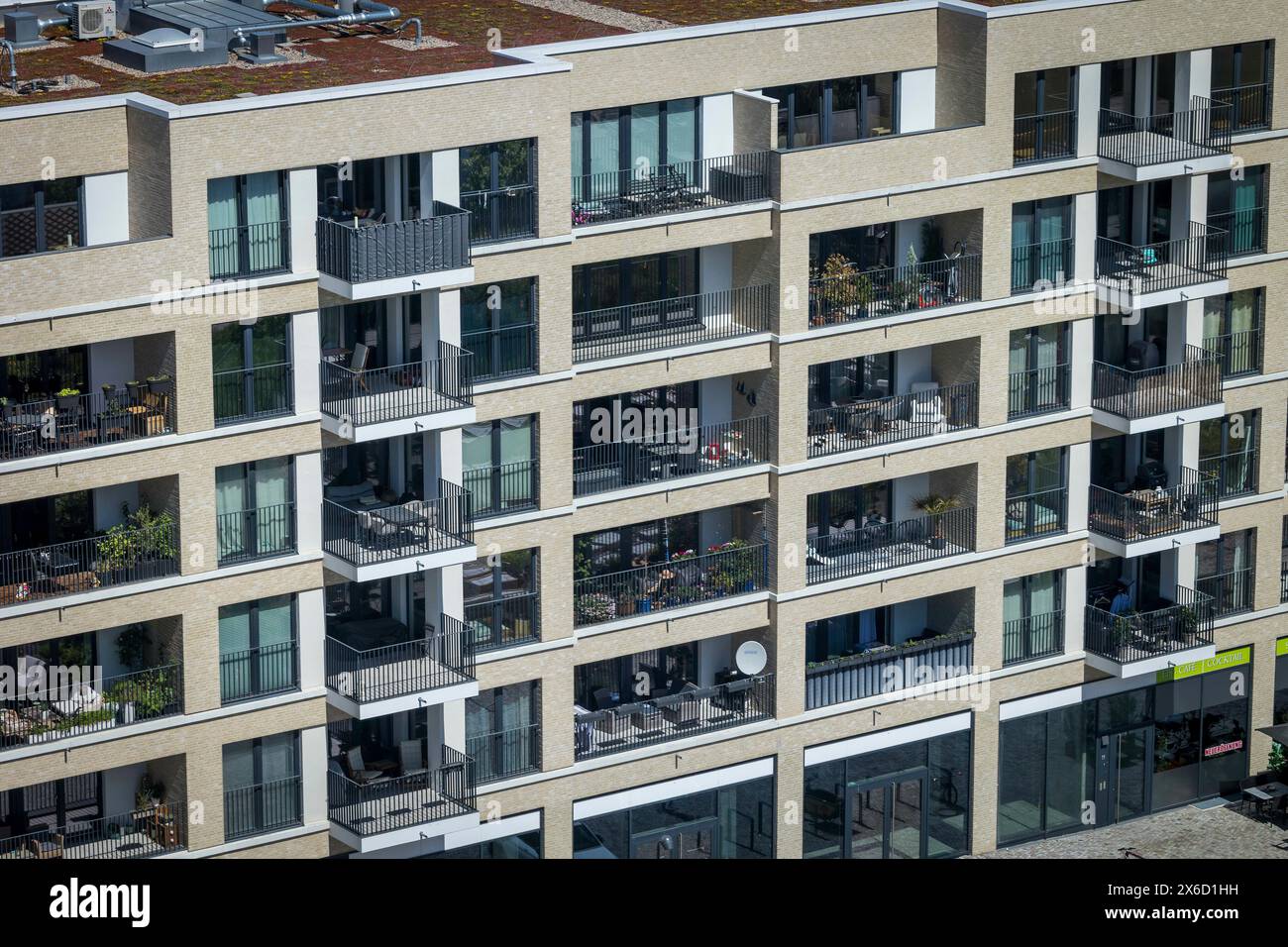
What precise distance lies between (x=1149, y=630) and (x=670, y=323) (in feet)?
49.0

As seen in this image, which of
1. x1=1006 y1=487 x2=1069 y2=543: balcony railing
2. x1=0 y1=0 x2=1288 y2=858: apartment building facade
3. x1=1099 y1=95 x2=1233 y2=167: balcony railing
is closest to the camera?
x1=0 y1=0 x2=1288 y2=858: apartment building facade

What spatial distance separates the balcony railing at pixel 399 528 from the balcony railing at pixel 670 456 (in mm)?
2997

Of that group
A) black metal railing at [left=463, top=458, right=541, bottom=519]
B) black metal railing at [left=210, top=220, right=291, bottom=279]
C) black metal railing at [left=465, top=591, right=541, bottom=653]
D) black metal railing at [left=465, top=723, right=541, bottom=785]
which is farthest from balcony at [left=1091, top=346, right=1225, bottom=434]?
black metal railing at [left=210, top=220, right=291, bottom=279]

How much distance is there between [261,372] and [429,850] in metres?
10.9

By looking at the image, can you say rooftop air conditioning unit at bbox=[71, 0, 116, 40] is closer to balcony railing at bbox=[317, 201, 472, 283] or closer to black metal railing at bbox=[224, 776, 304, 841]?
balcony railing at bbox=[317, 201, 472, 283]

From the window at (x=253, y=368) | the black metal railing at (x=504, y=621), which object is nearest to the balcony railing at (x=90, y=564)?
the window at (x=253, y=368)

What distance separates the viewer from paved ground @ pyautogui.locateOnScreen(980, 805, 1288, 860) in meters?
46.5

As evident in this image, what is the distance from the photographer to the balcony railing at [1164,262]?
45.3 meters

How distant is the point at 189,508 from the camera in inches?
1395

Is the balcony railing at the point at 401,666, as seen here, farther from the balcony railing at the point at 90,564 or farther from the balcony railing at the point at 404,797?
the balcony railing at the point at 90,564

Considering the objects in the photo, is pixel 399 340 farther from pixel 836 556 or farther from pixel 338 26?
pixel 836 556

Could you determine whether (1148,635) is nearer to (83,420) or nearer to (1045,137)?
(1045,137)

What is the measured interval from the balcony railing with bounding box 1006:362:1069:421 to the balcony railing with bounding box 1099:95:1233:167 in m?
5.15
